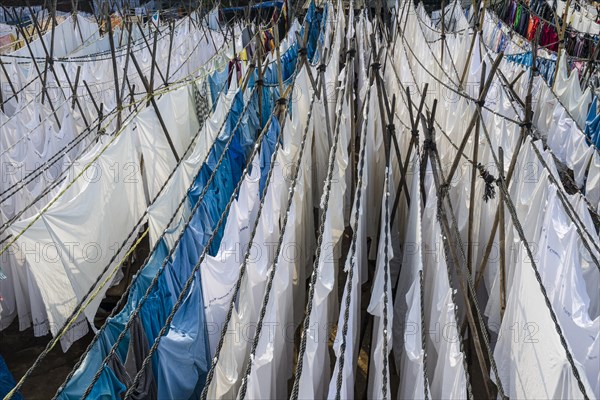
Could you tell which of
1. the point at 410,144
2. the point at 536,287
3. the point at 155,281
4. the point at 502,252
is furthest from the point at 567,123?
the point at 155,281

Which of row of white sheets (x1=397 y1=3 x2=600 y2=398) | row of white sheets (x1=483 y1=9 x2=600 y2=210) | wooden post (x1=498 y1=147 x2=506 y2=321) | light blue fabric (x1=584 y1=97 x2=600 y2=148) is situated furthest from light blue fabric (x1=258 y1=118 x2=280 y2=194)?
light blue fabric (x1=584 y1=97 x2=600 y2=148)

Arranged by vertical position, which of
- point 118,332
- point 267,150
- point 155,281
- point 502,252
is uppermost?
point 267,150

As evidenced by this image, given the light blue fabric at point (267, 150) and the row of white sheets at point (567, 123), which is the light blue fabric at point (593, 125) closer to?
the row of white sheets at point (567, 123)

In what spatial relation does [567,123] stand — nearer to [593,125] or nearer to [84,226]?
[593,125]

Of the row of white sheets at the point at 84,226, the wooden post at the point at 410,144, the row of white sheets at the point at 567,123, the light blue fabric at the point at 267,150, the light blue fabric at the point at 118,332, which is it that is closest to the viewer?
the light blue fabric at the point at 118,332

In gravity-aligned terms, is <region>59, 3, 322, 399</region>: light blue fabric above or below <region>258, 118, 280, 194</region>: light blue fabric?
below

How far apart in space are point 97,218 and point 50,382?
6.81ft

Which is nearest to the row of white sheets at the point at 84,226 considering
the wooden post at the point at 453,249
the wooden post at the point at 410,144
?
the wooden post at the point at 410,144

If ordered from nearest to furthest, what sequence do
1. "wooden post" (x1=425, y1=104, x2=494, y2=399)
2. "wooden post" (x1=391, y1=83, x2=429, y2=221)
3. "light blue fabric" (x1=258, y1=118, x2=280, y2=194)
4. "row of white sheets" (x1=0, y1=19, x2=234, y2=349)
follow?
"wooden post" (x1=425, y1=104, x2=494, y2=399) → "row of white sheets" (x1=0, y1=19, x2=234, y2=349) → "wooden post" (x1=391, y1=83, x2=429, y2=221) → "light blue fabric" (x1=258, y1=118, x2=280, y2=194)

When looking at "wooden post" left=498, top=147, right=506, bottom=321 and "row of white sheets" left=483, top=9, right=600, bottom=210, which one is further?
"row of white sheets" left=483, top=9, right=600, bottom=210

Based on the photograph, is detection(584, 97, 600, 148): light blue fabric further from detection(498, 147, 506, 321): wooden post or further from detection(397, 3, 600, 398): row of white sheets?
detection(498, 147, 506, 321): wooden post

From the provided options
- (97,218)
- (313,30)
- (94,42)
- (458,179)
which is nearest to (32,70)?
(94,42)

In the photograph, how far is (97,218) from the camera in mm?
4504

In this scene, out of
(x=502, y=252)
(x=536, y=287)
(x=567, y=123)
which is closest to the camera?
(x=536, y=287)
